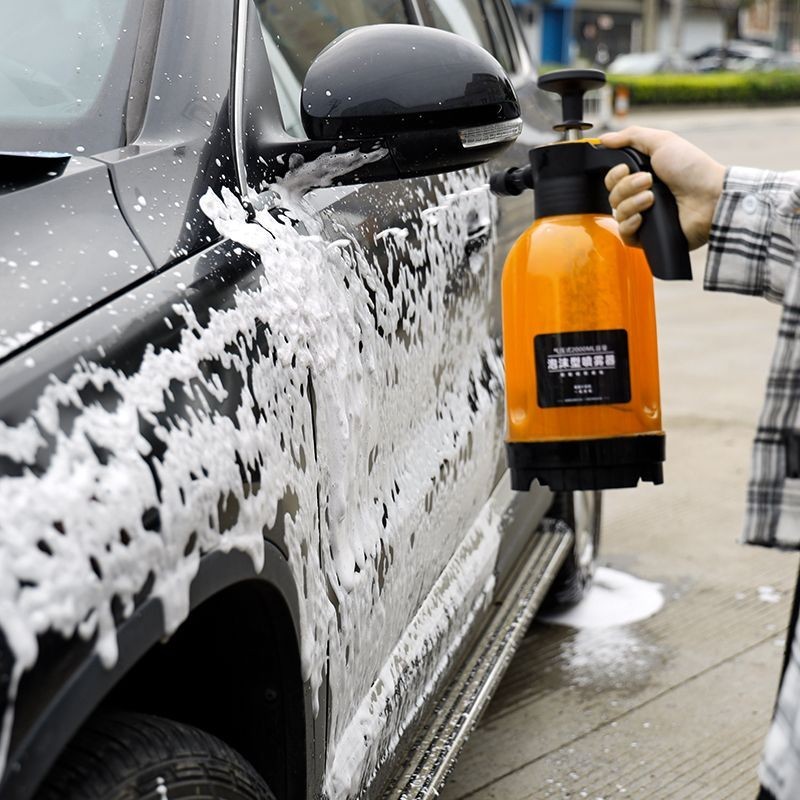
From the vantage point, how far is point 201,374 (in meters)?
1.47

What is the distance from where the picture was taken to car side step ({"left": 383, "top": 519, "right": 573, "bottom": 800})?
2.31 m

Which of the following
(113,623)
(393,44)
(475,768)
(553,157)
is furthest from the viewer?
(475,768)

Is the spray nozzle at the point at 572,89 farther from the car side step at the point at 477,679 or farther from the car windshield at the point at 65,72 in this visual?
the car side step at the point at 477,679

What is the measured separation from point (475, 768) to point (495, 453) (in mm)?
788

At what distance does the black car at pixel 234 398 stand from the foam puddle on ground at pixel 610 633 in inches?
40.6

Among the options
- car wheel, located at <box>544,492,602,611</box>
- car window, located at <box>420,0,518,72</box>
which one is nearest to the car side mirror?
car window, located at <box>420,0,518,72</box>

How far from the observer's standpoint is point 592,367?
7.18ft

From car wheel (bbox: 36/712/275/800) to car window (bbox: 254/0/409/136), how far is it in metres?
1.09

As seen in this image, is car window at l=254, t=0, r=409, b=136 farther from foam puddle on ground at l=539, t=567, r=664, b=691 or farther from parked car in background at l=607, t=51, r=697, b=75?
parked car in background at l=607, t=51, r=697, b=75

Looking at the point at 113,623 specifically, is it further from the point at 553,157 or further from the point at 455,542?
the point at 455,542

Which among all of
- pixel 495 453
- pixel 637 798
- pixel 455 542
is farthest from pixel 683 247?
pixel 637 798

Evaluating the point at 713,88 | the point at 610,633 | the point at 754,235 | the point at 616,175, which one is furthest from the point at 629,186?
the point at 713,88

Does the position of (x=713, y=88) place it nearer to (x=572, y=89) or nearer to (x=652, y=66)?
(x=652, y=66)

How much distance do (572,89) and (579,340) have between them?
48cm
